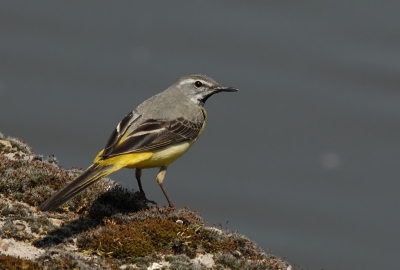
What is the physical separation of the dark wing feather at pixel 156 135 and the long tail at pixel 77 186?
0.28 metres

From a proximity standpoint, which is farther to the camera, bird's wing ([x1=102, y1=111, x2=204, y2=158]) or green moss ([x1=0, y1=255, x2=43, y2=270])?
bird's wing ([x1=102, y1=111, x2=204, y2=158])

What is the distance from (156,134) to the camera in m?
12.8

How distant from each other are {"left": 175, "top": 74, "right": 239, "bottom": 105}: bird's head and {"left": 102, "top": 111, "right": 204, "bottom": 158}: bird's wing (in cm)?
97

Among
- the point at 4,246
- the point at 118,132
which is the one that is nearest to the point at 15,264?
the point at 4,246

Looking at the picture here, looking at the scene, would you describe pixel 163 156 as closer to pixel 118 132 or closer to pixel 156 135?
pixel 156 135

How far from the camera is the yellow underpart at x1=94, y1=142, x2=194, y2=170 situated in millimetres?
11961

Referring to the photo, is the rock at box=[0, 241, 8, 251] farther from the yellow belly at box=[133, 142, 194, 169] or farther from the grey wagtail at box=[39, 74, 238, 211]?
the yellow belly at box=[133, 142, 194, 169]

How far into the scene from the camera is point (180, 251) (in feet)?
37.7

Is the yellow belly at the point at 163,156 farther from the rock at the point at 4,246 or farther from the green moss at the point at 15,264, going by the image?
the green moss at the point at 15,264

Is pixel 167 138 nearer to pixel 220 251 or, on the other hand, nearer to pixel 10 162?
pixel 220 251

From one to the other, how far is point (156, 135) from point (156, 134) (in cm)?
4

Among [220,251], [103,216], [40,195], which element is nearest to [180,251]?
Answer: [220,251]

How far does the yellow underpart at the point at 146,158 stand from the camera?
1196cm

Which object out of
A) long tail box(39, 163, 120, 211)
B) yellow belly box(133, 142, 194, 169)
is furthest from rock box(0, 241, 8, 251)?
yellow belly box(133, 142, 194, 169)
